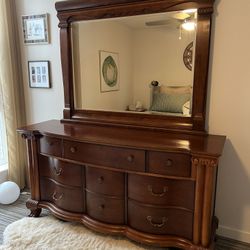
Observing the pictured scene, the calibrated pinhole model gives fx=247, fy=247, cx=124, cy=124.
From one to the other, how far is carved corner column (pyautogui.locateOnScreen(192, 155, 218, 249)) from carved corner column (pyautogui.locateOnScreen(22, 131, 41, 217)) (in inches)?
52.0

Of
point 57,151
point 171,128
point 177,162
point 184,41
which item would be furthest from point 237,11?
point 57,151

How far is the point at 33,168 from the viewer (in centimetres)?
222

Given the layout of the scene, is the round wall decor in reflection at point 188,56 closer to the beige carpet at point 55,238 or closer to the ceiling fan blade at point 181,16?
the ceiling fan blade at point 181,16

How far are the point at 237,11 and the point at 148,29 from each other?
2.13ft

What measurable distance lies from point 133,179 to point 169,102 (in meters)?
0.67

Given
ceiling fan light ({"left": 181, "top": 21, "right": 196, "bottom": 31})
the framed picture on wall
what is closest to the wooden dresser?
the framed picture on wall

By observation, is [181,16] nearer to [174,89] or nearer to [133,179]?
[174,89]

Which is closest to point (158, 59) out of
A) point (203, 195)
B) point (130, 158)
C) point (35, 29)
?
point (130, 158)

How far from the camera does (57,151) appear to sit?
2000mm

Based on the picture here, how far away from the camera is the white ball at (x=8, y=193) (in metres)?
2.48

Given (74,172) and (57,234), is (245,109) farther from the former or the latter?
(57,234)

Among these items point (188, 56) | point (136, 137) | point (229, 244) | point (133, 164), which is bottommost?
point (229, 244)

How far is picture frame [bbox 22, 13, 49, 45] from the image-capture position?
244cm

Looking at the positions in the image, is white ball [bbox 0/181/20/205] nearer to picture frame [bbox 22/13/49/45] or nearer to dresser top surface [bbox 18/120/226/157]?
dresser top surface [bbox 18/120/226/157]
